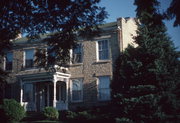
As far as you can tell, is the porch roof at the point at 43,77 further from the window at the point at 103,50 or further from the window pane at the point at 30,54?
the window at the point at 103,50

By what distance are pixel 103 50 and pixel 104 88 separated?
367 centimetres

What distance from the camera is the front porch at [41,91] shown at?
25283mm

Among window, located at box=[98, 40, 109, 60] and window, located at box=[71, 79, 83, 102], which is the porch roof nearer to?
window, located at box=[71, 79, 83, 102]

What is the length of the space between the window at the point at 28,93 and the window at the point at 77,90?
499cm

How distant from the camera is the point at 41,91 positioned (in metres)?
27.4

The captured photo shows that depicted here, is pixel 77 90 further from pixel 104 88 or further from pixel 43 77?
pixel 43 77

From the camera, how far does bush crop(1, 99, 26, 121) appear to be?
20156 millimetres

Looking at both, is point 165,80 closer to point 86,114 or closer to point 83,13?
point 86,114

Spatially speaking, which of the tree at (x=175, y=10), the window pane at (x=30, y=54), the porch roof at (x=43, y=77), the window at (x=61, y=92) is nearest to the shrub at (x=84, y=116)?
the porch roof at (x=43, y=77)

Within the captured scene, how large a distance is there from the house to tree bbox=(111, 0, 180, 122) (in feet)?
14.5

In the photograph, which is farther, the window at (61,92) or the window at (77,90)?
the window at (61,92)

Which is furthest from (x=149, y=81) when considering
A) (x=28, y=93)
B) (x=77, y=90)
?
(x=28, y=93)

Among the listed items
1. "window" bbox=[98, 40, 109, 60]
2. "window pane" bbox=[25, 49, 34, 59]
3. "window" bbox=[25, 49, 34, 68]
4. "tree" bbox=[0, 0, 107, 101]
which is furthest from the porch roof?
"tree" bbox=[0, 0, 107, 101]

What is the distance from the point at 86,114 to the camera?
2020 cm
